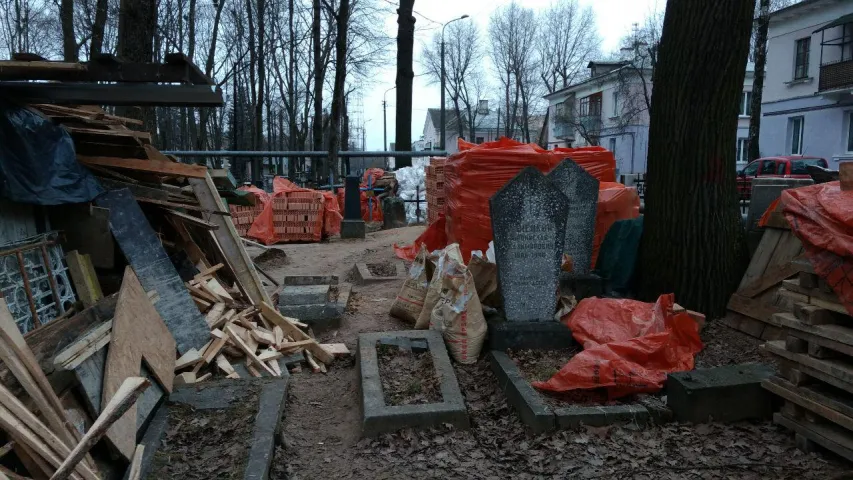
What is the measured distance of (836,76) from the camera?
24875 millimetres

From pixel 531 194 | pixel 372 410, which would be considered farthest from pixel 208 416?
pixel 531 194


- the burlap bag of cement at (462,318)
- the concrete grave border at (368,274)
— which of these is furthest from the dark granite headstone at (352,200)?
the burlap bag of cement at (462,318)

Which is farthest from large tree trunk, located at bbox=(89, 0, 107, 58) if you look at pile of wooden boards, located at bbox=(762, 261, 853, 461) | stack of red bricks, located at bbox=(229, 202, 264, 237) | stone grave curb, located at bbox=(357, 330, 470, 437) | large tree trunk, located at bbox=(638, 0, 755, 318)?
pile of wooden boards, located at bbox=(762, 261, 853, 461)

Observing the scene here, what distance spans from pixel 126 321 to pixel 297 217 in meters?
9.63

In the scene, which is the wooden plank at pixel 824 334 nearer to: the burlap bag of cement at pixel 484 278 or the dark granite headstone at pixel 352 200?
the burlap bag of cement at pixel 484 278

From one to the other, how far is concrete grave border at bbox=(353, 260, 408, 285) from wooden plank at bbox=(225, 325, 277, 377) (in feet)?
9.87

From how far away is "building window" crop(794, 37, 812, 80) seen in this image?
2753 centimetres

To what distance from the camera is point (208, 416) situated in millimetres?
4113

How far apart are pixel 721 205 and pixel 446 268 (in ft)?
9.20

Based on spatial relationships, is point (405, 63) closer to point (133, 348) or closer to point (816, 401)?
point (133, 348)

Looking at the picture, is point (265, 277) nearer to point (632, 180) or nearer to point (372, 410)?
point (372, 410)

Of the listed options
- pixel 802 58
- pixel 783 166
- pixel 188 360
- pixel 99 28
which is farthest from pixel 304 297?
pixel 802 58

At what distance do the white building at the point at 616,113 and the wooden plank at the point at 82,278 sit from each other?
116ft

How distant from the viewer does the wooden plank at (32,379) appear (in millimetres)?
3016
